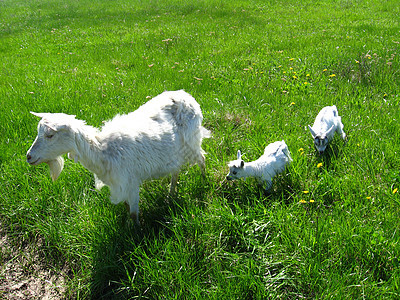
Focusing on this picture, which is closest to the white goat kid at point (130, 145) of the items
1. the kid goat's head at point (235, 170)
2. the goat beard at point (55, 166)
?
the goat beard at point (55, 166)

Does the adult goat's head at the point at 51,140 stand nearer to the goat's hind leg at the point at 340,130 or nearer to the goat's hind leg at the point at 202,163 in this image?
the goat's hind leg at the point at 202,163

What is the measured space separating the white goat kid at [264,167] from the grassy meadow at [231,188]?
0.56 feet

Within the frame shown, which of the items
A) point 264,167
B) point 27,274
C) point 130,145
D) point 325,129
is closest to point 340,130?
point 325,129

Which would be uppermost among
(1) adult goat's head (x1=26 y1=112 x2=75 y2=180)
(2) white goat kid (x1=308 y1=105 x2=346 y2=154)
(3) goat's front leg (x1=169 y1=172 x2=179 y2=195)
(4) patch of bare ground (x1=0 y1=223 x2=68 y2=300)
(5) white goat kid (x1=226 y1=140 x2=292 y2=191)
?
(1) adult goat's head (x1=26 y1=112 x2=75 y2=180)

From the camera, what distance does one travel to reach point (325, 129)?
13.0 feet

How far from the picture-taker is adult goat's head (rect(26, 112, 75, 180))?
9.21 ft

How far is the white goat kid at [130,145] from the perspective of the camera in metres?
2.88

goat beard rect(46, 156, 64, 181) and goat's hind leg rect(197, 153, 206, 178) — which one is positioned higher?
goat beard rect(46, 156, 64, 181)

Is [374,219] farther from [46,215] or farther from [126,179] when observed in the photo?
[46,215]

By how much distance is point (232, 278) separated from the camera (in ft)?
8.54

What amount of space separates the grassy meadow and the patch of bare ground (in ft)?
0.11

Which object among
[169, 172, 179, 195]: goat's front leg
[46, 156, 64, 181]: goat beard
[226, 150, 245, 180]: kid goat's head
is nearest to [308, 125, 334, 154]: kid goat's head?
[226, 150, 245, 180]: kid goat's head

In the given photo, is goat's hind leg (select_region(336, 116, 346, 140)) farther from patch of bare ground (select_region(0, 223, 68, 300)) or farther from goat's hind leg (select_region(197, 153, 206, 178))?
patch of bare ground (select_region(0, 223, 68, 300))

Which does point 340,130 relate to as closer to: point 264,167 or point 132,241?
point 264,167
